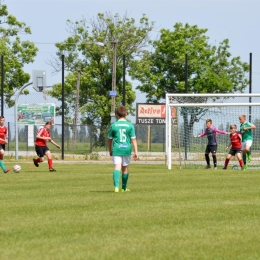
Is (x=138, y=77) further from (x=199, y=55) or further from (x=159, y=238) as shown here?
(x=159, y=238)

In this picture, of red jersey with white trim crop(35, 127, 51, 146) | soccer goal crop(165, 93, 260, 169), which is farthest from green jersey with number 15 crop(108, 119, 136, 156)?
soccer goal crop(165, 93, 260, 169)

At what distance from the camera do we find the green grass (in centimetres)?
849

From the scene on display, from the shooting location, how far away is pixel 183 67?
61469mm

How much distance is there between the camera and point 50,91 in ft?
233

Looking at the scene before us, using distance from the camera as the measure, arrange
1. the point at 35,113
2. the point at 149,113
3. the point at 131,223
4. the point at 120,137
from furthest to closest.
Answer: the point at 149,113 < the point at 35,113 < the point at 120,137 < the point at 131,223

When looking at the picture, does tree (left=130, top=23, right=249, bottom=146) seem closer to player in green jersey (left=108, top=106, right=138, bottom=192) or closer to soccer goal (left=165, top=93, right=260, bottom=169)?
soccer goal (left=165, top=93, right=260, bottom=169)

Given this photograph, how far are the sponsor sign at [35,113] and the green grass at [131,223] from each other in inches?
1255

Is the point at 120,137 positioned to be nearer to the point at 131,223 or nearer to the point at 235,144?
the point at 131,223

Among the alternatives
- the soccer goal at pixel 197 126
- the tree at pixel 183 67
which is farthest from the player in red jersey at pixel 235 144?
the tree at pixel 183 67

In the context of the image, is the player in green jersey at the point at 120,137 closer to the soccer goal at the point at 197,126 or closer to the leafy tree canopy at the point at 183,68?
the soccer goal at the point at 197,126

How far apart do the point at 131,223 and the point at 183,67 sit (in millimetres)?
51038

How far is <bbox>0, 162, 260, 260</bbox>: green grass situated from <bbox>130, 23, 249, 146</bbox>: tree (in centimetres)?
4332

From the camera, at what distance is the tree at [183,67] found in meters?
61.5

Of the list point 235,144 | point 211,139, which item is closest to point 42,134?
point 211,139
